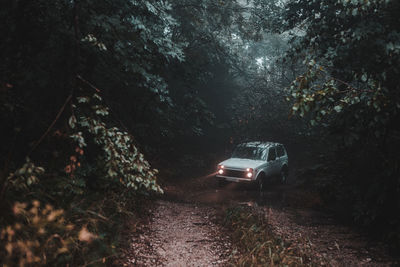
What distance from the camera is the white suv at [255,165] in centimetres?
1126

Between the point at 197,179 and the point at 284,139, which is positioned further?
the point at 284,139

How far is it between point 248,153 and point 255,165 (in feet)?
4.26

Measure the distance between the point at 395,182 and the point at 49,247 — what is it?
6.22 m

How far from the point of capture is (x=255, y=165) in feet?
37.7

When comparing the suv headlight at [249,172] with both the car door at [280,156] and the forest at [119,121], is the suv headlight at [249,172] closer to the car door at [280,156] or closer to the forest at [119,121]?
the forest at [119,121]

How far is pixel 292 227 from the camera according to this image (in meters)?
7.19

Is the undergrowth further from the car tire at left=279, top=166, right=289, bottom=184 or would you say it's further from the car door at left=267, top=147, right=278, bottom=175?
the car tire at left=279, top=166, right=289, bottom=184

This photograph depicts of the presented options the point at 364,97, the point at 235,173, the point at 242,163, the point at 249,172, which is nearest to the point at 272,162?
the point at 242,163

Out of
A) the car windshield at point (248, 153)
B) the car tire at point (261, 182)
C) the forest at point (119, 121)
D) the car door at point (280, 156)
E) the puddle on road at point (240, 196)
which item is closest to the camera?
the forest at point (119, 121)

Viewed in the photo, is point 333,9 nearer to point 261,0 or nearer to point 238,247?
point 238,247

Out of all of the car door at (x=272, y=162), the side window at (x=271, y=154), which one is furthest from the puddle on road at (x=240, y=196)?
the side window at (x=271, y=154)

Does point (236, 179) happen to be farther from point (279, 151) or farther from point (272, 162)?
point (279, 151)

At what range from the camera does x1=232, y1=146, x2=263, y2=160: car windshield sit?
12.5 m

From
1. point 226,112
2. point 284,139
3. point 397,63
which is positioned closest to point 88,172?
point 397,63
